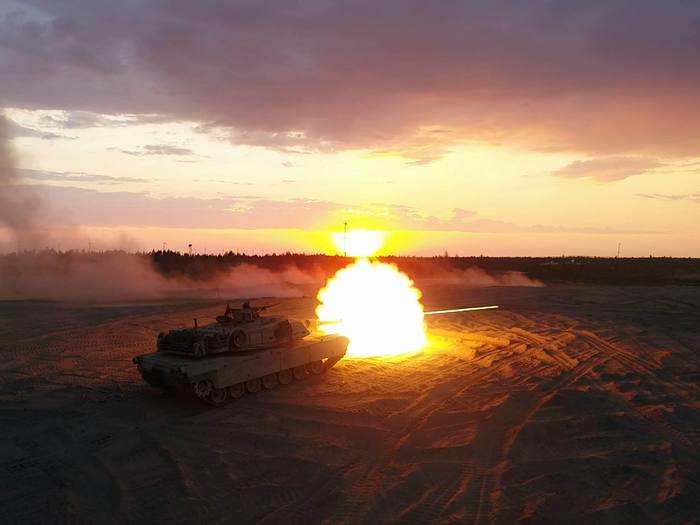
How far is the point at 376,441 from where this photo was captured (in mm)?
10164

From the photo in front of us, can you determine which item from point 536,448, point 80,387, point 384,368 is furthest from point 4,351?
point 536,448

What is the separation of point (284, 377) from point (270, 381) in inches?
18.7

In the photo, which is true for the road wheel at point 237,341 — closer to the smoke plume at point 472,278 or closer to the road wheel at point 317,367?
the road wheel at point 317,367

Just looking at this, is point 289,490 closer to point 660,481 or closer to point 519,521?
point 519,521

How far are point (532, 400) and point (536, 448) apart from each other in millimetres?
2912

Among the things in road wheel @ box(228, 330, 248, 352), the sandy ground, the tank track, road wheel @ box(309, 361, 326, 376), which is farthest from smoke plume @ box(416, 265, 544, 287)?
road wheel @ box(228, 330, 248, 352)

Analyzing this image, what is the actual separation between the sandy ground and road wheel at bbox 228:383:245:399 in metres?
0.25

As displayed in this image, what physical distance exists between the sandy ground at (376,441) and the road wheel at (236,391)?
248mm

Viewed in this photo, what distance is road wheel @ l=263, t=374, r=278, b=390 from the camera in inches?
547

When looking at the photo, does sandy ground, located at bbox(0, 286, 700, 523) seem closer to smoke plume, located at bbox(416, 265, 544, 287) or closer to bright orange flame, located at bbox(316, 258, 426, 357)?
bright orange flame, located at bbox(316, 258, 426, 357)

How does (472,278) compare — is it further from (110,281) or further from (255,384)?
(255,384)

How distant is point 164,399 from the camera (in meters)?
13.2

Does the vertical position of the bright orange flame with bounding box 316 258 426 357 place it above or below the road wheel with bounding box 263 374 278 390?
above

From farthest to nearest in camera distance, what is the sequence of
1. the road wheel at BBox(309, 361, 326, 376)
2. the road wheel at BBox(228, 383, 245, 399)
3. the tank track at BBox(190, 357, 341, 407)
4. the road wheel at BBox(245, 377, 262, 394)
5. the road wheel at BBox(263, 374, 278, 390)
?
1. the road wheel at BBox(309, 361, 326, 376)
2. the road wheel at BBox(263, 374, 278, 390)
3. the road wheel at BBox(245, 377, 262, 394)
4. the road wheel at BBox(228, 383, 245, 399)
5. the tank track at BBox(190, 357, 341, 407)
